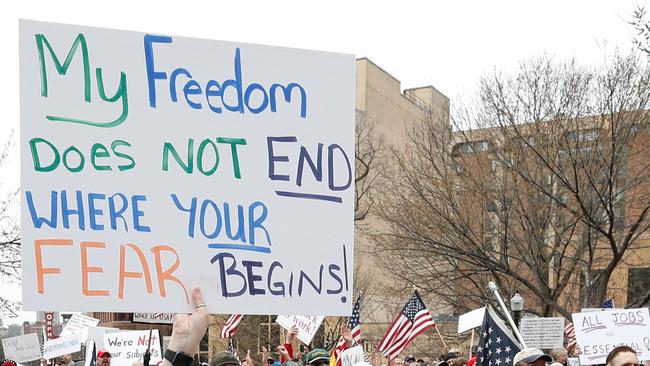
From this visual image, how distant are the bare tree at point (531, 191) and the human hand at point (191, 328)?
2002cm

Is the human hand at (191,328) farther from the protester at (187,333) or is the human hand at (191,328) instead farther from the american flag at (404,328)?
the american flag at (404,328)

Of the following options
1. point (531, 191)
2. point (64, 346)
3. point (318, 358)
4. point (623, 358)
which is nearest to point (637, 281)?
point (531, 191)

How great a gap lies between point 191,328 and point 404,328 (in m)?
8.83

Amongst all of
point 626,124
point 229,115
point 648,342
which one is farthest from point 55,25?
point 626,124

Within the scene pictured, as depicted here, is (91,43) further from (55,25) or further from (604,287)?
(604,287)

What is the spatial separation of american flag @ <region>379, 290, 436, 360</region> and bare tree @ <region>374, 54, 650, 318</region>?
1108 cm

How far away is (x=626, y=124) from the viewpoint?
2319 centimetres

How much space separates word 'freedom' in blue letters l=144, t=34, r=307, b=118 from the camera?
12.2 feet

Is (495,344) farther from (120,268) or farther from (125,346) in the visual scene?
(125,346)

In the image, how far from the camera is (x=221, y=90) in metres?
3.82

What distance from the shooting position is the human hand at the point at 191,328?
11.5 feet

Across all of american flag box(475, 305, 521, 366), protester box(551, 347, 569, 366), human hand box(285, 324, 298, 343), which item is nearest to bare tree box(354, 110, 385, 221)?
human hand box(285, 324, 298, 343)

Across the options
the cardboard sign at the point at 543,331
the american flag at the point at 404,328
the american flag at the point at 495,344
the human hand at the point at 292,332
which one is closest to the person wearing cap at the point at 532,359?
the american flag at the point at 495,344

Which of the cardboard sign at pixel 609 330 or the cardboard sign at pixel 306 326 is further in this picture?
the cardboard sign at pixel 306 326
